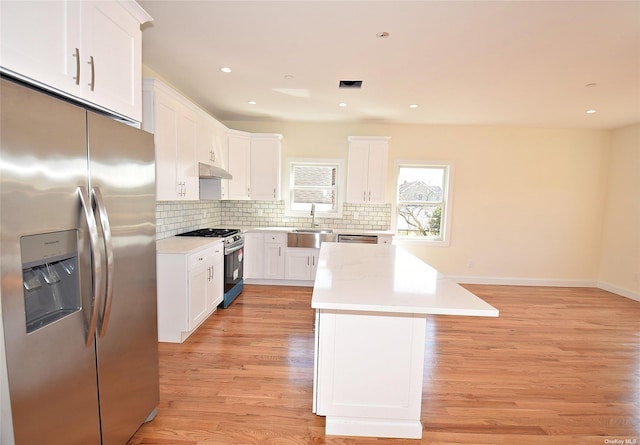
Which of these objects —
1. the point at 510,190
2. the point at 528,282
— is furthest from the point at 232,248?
the point at 528,282

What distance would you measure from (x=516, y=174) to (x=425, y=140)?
1681 millimetres

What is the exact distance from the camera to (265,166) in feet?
15.6

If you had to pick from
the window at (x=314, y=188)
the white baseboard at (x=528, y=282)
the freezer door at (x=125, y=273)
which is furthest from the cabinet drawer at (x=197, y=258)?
the white baseboard at (x=528, y=282)

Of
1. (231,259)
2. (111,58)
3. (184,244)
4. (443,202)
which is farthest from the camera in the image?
(443,202)

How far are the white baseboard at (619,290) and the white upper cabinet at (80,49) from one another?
22.0 ft

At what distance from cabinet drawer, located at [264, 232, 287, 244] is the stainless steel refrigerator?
9.46 ft

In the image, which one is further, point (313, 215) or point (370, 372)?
point (313, 215)

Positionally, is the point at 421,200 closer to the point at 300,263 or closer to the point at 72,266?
the point at 300,263

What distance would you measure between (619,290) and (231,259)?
6.10 m

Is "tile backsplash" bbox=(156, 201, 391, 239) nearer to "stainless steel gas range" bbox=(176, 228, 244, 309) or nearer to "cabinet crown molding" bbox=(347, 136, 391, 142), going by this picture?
"stainless steel gas range" bbox=(176, 228, 244, 309)

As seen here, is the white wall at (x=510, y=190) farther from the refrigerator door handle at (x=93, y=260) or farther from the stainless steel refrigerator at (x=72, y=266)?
the refrigerator door handle at (x=93, y=260)

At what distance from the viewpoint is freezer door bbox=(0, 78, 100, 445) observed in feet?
2.93

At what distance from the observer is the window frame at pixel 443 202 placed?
495 centimetres

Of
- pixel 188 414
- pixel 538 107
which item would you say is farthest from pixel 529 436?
pixel 538 107
